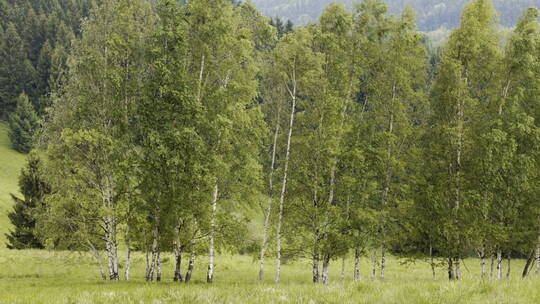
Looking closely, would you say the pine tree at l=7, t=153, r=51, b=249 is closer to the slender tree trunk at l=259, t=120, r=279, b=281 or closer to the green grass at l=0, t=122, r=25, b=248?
the green grass at l=0, t=122, r=25, b=248

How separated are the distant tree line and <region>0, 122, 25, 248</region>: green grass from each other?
122 ft

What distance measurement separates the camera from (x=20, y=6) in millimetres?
150250

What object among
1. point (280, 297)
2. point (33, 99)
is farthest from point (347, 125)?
point (33, 99)

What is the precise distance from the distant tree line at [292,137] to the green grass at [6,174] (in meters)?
37.3

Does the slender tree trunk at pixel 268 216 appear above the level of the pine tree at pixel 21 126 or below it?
below

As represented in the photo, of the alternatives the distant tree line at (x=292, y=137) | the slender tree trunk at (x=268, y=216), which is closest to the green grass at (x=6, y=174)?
the distant tree line at (x=292, y=137)

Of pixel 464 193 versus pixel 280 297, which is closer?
pixel 280 297

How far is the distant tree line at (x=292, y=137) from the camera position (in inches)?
834

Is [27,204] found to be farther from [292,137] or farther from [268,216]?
[292,137]

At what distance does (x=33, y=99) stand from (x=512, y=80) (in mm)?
125721

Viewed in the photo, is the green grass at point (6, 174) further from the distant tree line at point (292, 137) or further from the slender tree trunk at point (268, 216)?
the slender tree trunk at point (268, 216)

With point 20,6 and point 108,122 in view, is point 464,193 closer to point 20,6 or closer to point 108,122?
point 108,122

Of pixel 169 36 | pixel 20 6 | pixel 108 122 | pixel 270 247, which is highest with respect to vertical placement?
pixel 20 6

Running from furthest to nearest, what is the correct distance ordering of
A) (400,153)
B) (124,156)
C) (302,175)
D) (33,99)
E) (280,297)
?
1. (33,99)
2. (400,153)
3. (302,175)
4. (124,156)
5. (280,297)
